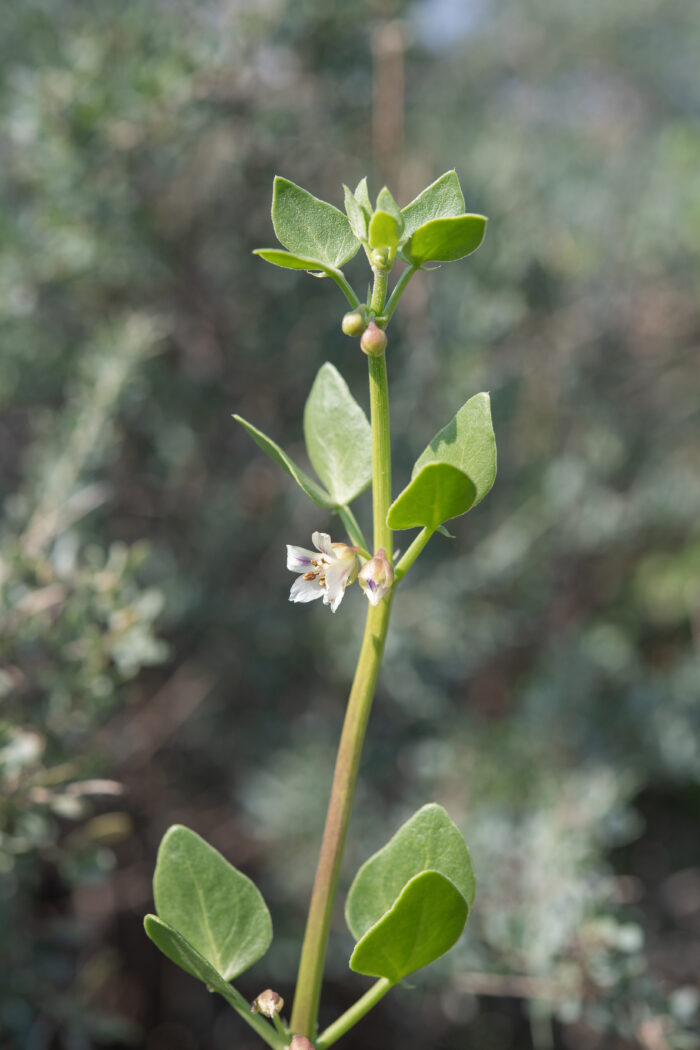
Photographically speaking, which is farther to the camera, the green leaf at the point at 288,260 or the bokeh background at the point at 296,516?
the bokeh background at the point at 296,516

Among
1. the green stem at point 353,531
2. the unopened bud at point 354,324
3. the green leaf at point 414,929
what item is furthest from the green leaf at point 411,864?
the unopened bud at point 354,324

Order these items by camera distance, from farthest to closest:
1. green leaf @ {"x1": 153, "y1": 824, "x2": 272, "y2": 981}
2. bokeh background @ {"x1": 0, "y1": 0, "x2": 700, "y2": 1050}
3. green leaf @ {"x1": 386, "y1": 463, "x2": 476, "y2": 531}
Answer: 1. bokeh background @ {"x1": 0, "y1": 0, "x2": 700, "y2": 1050}
2. green leaf @ {"x1": 153, "y1": 824, "x2": 272, "y2": 981}
3. green leaf @ {"x1": 386, "y1": 463, "x2": 476, "y2": 531}

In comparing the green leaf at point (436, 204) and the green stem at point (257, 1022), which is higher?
the green leaf at point (436, 204)

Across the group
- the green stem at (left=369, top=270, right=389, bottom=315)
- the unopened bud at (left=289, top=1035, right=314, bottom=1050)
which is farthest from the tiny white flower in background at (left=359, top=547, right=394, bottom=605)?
the unopened bud at (left=289, top=1035, right=314, bottom=1050)

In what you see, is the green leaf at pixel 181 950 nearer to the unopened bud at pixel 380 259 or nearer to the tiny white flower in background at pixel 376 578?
the tiny white flower in background at pixel 376 578

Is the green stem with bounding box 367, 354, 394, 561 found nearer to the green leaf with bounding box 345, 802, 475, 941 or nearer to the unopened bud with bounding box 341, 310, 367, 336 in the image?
the unopened bud with bounding box 341, 310, 367, 336

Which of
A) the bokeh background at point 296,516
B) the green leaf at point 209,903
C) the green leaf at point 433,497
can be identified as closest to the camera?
the green leaf at point 433,497

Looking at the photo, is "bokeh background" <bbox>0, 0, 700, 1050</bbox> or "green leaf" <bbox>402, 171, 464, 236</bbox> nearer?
"green leaf" <bbox>402, 171, 464, 236</bbox>
